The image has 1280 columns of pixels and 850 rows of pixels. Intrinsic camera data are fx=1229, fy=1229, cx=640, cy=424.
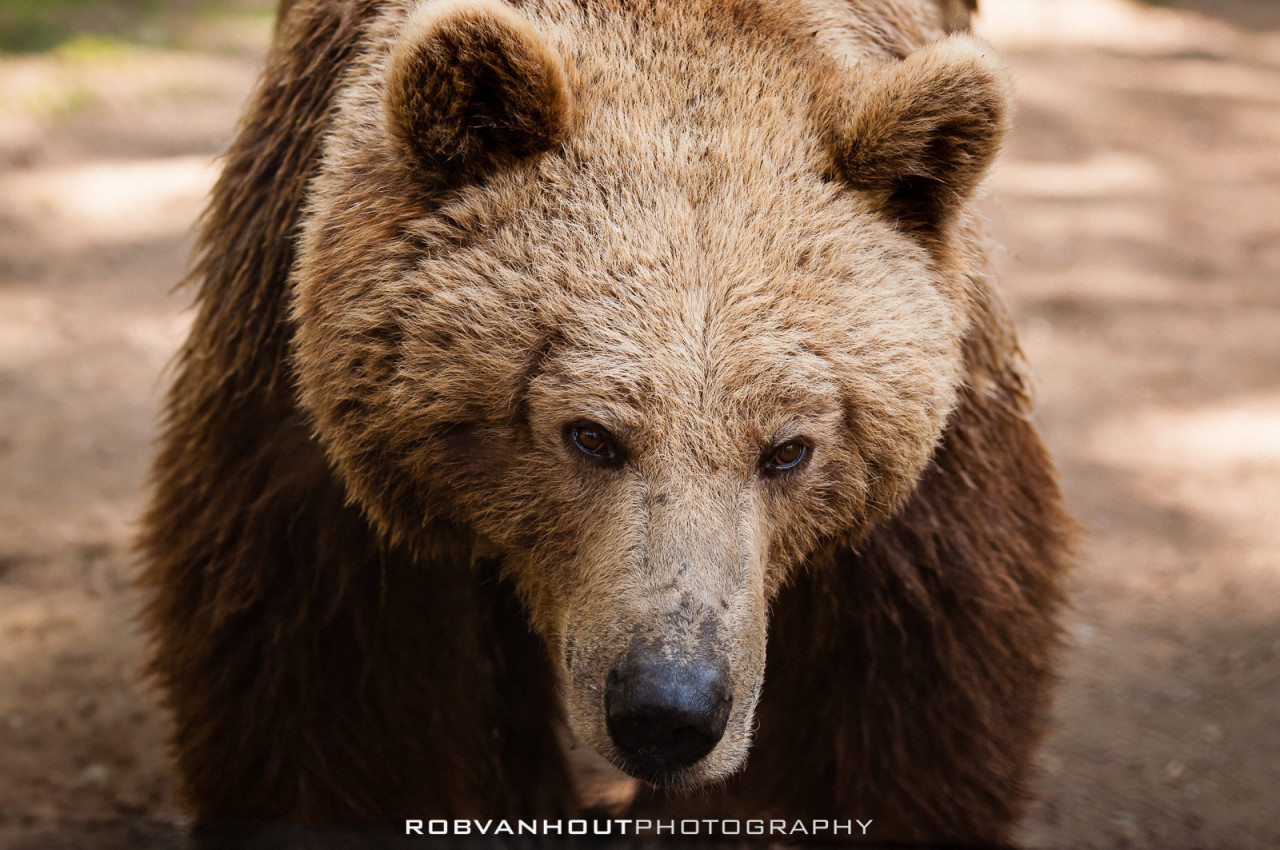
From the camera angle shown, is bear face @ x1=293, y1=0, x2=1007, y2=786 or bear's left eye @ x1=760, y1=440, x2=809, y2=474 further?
bear's left eye @ x1=760, y1=440, x2=809, y2=474

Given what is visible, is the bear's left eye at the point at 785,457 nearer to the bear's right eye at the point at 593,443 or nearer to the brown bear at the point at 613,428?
the brown bear at the point at 613,428

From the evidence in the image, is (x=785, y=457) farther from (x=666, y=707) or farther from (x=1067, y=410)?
(x=1067, y=410)

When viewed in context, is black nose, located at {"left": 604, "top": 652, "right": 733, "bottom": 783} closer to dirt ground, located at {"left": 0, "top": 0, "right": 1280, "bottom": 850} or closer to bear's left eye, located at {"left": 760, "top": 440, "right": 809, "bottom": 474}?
bear's left eye, located at {"left": 760, "top": 440, "right": 809, "bottom": 474}

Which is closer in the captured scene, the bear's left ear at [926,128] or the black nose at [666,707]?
the black nose at [666,707]

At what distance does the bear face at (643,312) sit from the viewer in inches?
98.3

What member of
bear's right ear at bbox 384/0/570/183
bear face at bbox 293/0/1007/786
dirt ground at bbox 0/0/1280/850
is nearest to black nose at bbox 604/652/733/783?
bear face at bbox 293/0/1007/786

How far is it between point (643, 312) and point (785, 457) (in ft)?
1.52

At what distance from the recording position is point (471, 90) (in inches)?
100

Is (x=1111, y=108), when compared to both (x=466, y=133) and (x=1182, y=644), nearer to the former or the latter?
(x=1182, y=644)

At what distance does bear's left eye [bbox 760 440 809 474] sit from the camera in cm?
265

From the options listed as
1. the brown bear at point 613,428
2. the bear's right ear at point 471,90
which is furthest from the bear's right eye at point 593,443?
the bear's right ear at point 471,90

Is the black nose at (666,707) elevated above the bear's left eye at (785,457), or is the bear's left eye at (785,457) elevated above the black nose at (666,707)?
the bear's left eye at (785,457)

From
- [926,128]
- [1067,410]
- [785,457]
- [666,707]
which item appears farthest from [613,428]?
[1067,410]

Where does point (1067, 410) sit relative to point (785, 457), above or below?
below
